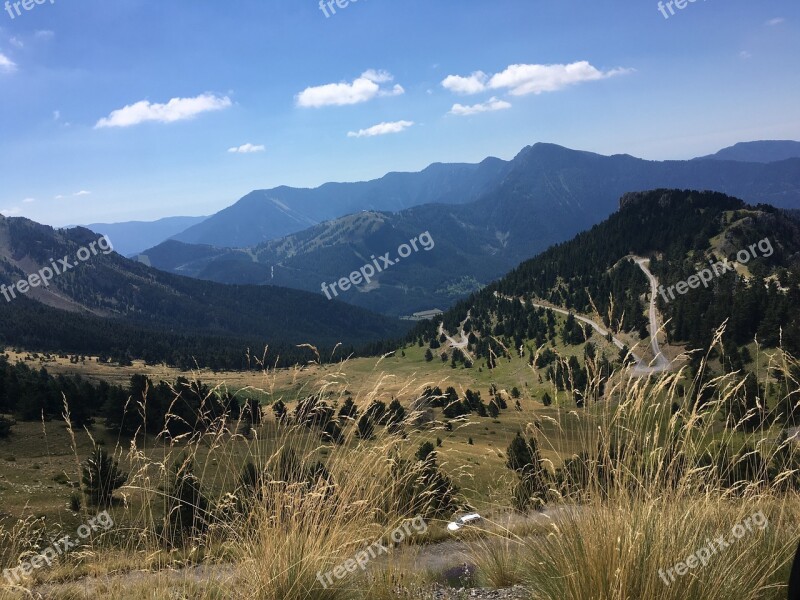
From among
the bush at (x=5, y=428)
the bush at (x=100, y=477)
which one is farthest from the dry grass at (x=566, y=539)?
the bush at (x=5, y=428)

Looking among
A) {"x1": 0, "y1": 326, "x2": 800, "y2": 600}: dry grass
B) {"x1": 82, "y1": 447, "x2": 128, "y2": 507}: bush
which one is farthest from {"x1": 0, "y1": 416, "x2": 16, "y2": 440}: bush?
{"x1": 0, "y1": 326, "x2": 800, "y2": 600}: dry grass

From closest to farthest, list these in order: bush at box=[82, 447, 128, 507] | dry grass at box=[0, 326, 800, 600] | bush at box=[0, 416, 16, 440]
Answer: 1. dry grass at box=[0, 326, 800, 600]
2. bush at box=[82, 447, 128, 507]
3. bush at box=[0, 416, 16, 440]

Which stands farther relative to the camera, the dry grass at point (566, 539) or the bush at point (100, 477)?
the bush at point (100, 477)

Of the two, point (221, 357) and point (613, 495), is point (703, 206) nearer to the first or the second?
point (221, 357)

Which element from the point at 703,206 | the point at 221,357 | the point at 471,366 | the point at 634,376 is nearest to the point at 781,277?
the point at 471,366

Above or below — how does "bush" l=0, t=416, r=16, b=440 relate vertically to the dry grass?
below

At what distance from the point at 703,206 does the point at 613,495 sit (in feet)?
687

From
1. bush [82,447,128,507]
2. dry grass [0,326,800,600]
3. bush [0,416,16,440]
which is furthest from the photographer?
bush [0,416,16,440]

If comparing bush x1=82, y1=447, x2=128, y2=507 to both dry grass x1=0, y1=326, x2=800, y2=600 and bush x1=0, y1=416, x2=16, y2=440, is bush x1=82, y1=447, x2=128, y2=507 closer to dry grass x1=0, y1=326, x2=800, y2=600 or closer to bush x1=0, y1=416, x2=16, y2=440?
dry grass x1=0, y1=326, x2=800, y2=600

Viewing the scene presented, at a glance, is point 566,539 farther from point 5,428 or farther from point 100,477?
point 5,428

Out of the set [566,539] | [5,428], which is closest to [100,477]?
[566,539]

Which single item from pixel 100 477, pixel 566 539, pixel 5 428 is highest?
pixel 100 477

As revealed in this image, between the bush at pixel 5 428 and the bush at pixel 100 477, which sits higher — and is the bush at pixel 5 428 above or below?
below

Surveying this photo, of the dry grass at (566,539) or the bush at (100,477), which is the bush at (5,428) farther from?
the dry grass at (566,539)
